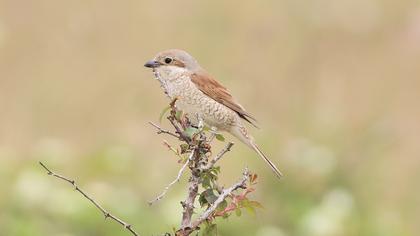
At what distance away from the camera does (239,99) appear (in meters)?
9.02

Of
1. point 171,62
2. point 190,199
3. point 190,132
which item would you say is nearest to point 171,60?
point 171,62

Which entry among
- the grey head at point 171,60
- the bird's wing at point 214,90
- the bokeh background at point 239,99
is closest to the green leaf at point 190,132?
the grey head at point 171,60

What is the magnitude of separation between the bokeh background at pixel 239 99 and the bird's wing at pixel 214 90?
1.88 ft

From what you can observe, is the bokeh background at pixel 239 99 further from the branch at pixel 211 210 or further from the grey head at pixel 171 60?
the branch at pixel 211 210

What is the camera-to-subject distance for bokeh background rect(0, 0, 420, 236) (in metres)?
5.82

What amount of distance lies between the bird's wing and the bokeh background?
572 millimetres

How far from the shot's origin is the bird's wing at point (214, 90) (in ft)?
16.8

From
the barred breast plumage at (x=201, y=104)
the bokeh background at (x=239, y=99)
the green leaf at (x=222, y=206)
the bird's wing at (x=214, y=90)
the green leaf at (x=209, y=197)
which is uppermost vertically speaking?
the bokeh background at (x=239, y=99)

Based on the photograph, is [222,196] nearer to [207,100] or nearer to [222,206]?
[222,206]

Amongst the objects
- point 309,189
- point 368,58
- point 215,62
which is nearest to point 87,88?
point 215,62

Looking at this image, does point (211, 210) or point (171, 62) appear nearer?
point (211, 210)

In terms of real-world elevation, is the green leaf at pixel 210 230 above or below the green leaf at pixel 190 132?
below

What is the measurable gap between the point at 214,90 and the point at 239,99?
3885 millimetres

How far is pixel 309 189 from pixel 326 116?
191cm
